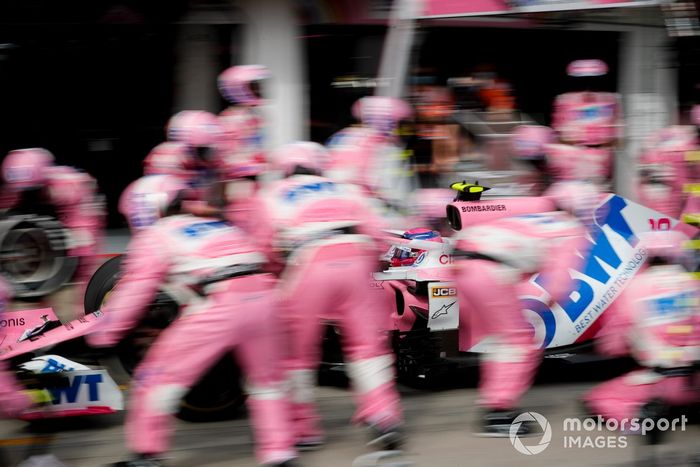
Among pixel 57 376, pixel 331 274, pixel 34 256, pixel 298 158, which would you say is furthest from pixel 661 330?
pixel 34 256

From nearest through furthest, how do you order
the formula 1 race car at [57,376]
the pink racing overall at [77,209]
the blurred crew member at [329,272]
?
the blurred crew member at [329,272] < the formula 1 race car at [57,376] < the pink racing overall at [77,209]

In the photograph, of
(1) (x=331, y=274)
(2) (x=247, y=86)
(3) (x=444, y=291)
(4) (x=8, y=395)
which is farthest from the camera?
(2) (x=247, y=86)

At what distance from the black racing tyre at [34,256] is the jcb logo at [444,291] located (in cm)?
269

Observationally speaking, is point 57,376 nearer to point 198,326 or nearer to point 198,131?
point 198,326

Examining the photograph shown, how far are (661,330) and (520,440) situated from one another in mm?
1013

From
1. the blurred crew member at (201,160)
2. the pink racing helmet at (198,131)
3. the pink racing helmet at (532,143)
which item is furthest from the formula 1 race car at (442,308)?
the pink racing helmet at (198,131)

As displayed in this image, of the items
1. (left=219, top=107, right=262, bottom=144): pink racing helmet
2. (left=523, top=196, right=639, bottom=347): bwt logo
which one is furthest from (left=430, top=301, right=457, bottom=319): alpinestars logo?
(left=219, top=107, right=262, bottom=144): pink racing helmet

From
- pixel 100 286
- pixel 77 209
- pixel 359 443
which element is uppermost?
pixel 77 209

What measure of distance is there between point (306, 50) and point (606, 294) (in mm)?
4943

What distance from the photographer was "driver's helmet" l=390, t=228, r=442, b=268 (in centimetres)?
652

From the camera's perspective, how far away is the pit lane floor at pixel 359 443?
18.3ft

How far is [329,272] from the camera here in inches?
208

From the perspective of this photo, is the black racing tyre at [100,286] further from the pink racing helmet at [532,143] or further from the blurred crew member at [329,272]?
the pink racing helmet at [532,143]

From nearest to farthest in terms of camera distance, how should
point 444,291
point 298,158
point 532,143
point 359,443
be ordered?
point 298,158 < point 359,443 < point 532,143 < point 444,291
